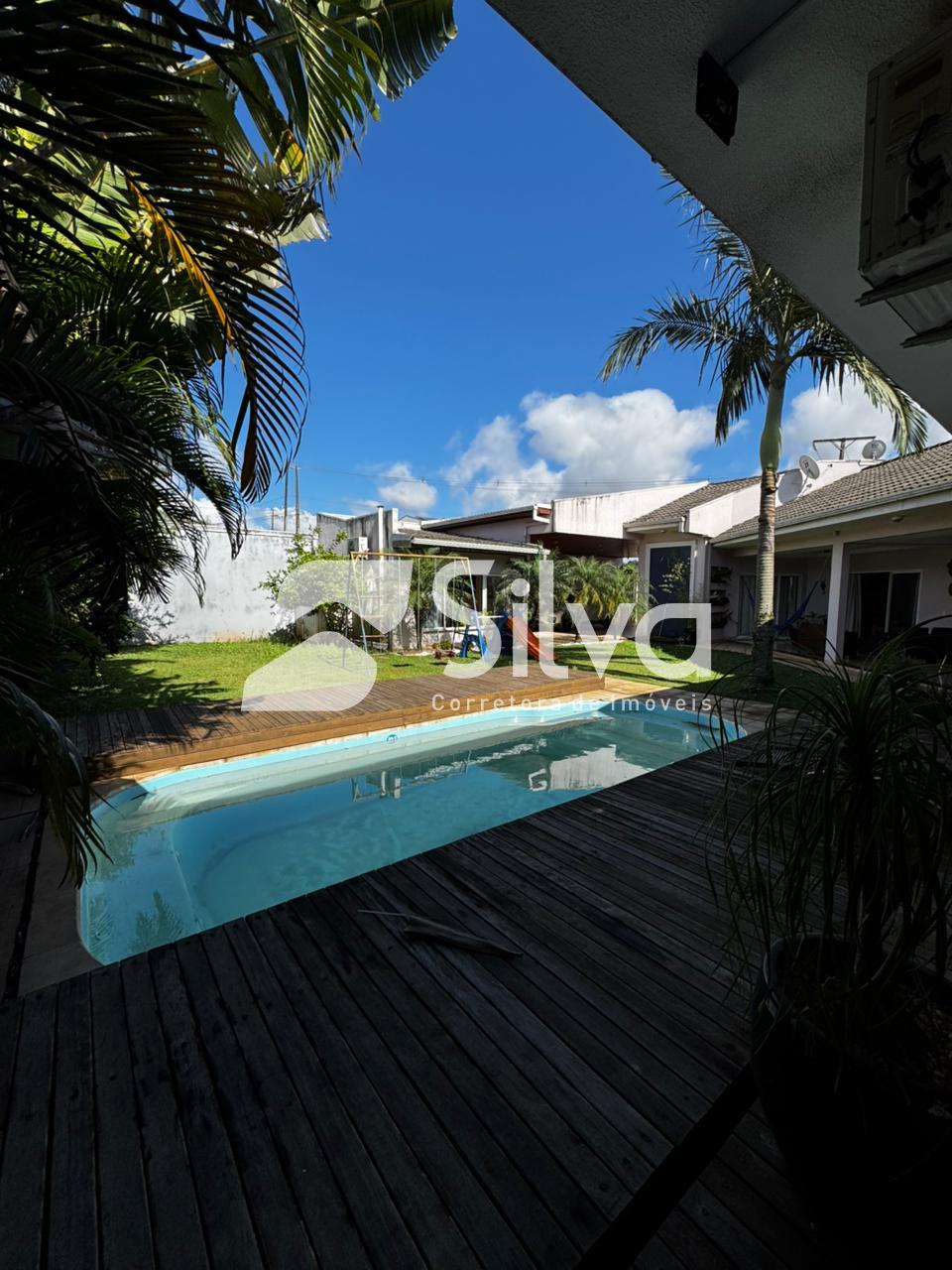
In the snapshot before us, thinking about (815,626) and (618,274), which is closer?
(815,626)

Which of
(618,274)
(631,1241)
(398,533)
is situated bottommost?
(631,1241)

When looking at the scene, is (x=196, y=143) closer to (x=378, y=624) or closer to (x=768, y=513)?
(x=768, y=513)

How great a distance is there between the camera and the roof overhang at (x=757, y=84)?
1.46 metres

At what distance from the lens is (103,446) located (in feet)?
7.76

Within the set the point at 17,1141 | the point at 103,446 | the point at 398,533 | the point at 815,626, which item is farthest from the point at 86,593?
the point at 815,626

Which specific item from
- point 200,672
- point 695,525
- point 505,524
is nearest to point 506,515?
point 505,524

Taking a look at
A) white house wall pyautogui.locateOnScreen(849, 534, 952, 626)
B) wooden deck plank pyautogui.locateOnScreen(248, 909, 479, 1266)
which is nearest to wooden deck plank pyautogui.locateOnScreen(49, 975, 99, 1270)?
wooden deck plank pyautogui.locateOnScreen(248, 909, 479, 1266)

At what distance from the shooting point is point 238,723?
20.4ft

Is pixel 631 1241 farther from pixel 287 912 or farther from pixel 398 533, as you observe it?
pixel 398 533

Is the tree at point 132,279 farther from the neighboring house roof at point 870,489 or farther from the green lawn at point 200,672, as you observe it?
the neighboring house roof at point 870,489

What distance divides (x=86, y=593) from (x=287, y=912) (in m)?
1.95

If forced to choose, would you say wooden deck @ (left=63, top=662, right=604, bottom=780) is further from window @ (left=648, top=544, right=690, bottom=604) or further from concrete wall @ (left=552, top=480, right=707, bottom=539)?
window @ (left=648, top=544, right=690, bottom=604)

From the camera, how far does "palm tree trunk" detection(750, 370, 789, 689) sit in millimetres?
7785

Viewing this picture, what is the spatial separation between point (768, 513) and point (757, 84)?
7.66m
